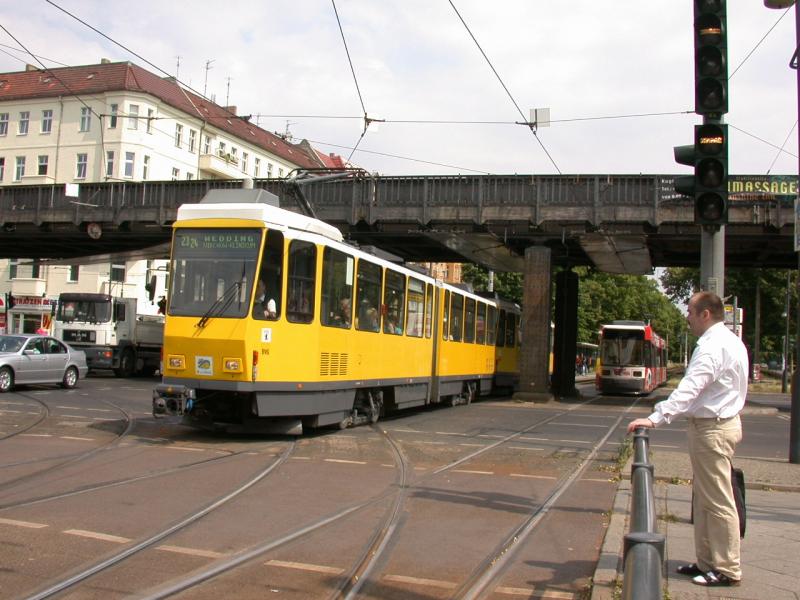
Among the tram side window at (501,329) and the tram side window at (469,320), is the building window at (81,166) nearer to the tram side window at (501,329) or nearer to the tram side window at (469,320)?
the tram side window at (501,329)

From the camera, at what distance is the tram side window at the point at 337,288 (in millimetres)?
12430

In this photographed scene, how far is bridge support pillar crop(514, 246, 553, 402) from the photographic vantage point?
2609cm

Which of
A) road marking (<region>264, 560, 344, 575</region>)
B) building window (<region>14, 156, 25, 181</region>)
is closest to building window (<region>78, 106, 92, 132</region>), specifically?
building window (<region>14, 156, 25, 181</region>)

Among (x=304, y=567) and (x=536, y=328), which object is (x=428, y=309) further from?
(x=304, y=567)

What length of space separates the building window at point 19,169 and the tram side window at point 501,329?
139 feet

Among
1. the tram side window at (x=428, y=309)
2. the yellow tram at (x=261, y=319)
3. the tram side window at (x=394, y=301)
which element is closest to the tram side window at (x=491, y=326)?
the tram side window at (x=428, y=309)

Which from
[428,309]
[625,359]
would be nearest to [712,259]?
[428,309]

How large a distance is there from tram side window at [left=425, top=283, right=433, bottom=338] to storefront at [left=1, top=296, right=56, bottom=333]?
122ft

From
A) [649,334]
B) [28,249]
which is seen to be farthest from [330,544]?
[28,249]

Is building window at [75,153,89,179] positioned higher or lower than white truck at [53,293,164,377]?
higher

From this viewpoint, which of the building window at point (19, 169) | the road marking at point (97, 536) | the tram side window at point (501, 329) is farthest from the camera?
the building window at point (19, 169)

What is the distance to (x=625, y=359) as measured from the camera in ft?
114

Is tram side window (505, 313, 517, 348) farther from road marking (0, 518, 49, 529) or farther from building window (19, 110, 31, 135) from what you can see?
building window (19, 110, 31, 135)

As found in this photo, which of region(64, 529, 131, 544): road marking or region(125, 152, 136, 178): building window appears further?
region(125, 152, 136, 178): building window
